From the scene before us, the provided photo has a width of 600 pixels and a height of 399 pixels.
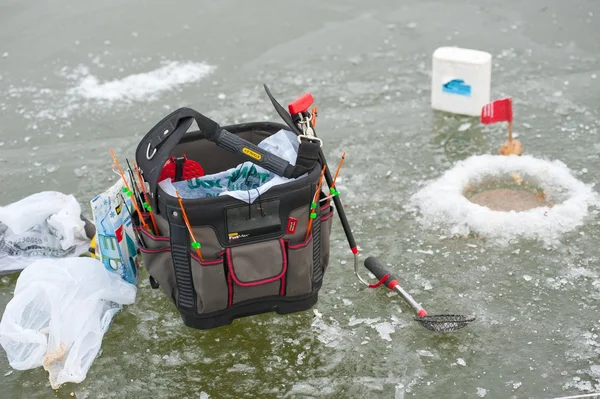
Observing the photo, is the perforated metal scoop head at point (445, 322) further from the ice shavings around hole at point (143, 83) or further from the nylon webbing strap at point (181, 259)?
the ice shavings around hole at point (143, 83)

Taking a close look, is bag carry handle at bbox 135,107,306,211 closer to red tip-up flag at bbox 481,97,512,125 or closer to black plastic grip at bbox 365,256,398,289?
black plastic grip at bbox 365,256,398,289

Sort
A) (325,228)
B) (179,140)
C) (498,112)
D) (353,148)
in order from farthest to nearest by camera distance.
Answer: (353,148)
(498,112)
(325,228)
(179,140)

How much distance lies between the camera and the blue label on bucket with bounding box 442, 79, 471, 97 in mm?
5023

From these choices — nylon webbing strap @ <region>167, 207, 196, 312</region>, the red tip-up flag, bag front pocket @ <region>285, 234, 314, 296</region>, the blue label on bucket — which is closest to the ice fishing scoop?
bag front pocket @ <region>285, 234, 314, 296</region>

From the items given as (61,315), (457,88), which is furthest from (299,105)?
(457,88)

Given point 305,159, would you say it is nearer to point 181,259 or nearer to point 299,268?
point 299,268

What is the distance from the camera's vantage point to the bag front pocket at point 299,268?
3.22 meters

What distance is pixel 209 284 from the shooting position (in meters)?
3.16

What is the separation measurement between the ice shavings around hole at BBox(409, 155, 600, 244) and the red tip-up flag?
0.71ft

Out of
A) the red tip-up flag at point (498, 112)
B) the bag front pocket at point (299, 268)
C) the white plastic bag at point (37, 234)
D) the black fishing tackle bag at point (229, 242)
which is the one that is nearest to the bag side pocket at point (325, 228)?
the black fishing tackle bag at point (229, 242)

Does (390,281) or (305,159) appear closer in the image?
(305,159)

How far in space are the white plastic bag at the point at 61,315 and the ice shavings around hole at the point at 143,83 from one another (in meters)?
2.34

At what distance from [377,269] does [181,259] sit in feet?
3.18

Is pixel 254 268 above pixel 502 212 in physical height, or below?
above
